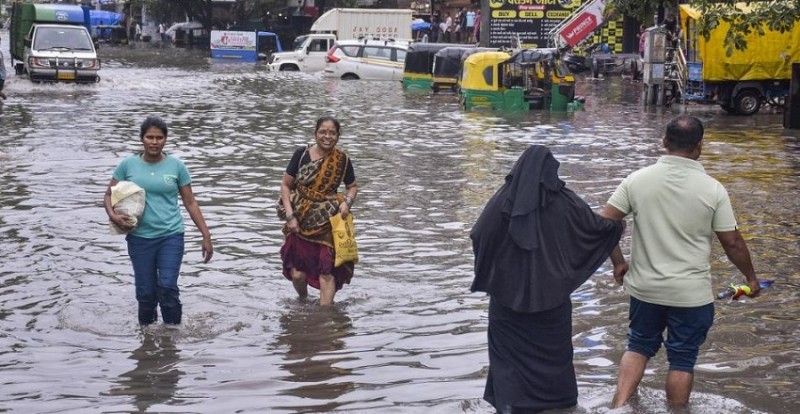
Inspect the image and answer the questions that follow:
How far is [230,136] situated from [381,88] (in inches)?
588

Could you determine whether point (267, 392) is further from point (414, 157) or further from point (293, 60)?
point (293, 60)

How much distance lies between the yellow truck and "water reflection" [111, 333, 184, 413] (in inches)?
784

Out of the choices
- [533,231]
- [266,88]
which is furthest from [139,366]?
[266,88]

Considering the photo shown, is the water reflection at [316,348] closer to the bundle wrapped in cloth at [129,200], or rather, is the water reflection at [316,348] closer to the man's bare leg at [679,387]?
the bundle wrapped in cloth at [129,200]

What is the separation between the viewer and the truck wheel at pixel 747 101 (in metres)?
27.2

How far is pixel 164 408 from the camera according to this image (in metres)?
6.66

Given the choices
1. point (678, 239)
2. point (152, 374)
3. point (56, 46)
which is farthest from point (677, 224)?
point (56, 46)

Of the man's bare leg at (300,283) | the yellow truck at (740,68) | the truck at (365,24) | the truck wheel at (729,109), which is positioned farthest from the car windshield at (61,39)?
the man's bare leg at (300,283)

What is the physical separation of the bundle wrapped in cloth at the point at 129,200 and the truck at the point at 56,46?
2711 centimetres

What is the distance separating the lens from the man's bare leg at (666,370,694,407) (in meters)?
6.09

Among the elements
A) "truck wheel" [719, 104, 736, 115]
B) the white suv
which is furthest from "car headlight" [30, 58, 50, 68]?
"truck wheel" [719, 104, 736, 115]

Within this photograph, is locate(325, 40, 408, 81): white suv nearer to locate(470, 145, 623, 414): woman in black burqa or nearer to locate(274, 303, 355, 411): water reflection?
locate(274, 303, 355, 411): water reflection

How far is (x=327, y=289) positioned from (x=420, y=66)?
2805 centimetres

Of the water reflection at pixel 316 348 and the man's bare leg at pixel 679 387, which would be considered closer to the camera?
the man's bare leg at pixel 679 387
